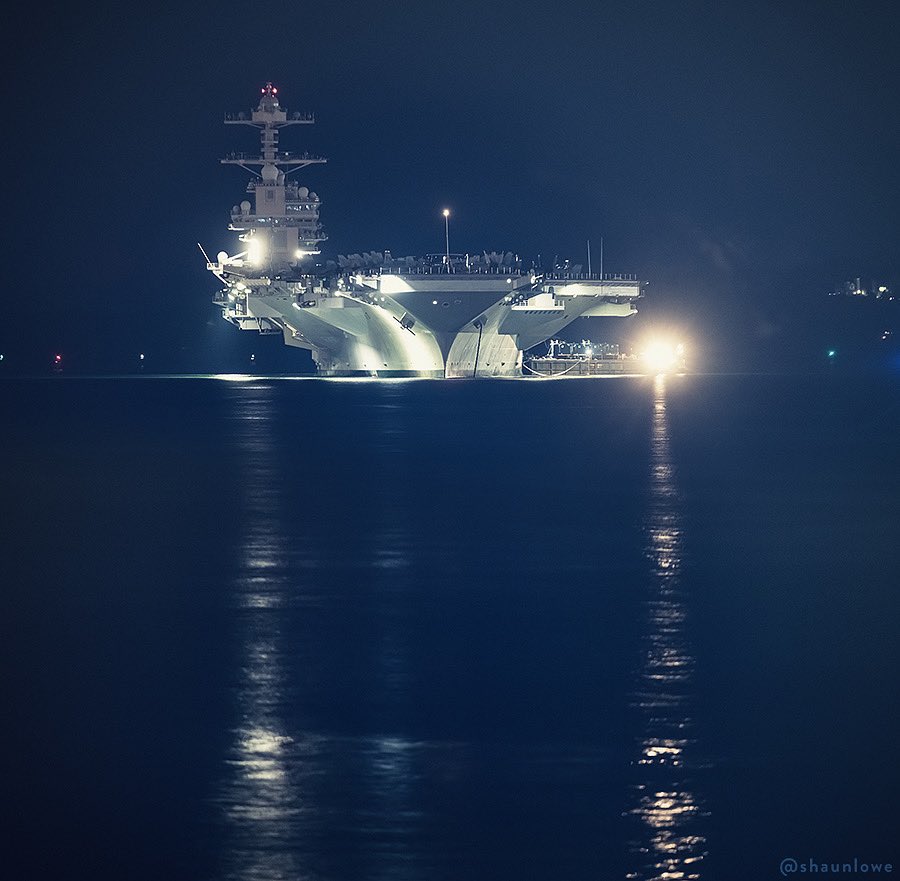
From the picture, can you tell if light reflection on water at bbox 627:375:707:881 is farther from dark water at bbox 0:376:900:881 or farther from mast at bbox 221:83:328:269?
mast at bbox 221:83:328:269

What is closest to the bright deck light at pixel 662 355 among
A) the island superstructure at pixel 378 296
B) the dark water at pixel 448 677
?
the island superstructure at pixel 378 296

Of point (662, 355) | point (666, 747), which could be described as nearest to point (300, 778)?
point (666, 747)

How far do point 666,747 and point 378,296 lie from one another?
70706 millimetres

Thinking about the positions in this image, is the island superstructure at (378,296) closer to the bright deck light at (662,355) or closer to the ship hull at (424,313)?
the ship hull at (424,313)

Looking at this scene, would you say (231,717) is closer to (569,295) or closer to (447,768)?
(447,768)

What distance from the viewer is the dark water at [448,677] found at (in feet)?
32.4

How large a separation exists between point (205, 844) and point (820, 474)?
91.1 feet

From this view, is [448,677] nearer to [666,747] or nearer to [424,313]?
[666,747]

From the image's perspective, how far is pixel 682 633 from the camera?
16.5 metres

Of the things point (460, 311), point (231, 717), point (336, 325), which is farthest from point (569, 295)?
point (231, 717)

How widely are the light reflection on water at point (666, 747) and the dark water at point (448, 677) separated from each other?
0.03 m

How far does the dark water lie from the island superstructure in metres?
48.4

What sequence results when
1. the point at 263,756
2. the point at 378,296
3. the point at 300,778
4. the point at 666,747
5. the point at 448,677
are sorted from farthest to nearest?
the point at 378,296 → the point at 448,677 → the point at 666,747 → the point at 263,756 → the point at 300,778

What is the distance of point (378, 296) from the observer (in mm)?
81812
